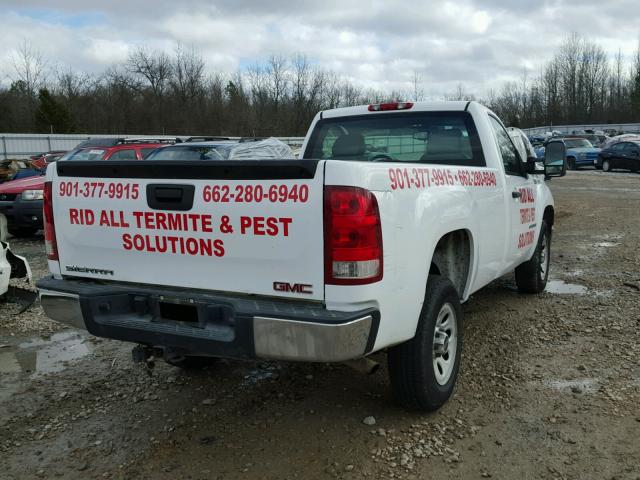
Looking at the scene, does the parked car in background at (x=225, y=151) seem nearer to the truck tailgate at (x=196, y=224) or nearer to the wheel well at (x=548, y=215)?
the wheel well at (x=548, y=215)

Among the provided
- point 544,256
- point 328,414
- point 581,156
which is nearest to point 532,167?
point 544,256

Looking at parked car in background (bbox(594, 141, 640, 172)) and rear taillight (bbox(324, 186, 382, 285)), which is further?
parked car in background (bbox(594, 141, 640, 172))

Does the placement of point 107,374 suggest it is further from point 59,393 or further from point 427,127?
point 427,127

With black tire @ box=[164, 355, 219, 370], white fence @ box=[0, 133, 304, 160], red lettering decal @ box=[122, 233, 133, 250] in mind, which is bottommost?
black tire @ box=[164, 355, 219, 370]

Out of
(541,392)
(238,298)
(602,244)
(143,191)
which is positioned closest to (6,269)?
(143,191)

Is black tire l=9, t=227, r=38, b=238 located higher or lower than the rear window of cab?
lower

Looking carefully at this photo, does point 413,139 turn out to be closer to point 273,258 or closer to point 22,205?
point 273,258

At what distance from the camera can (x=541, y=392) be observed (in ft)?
12.8

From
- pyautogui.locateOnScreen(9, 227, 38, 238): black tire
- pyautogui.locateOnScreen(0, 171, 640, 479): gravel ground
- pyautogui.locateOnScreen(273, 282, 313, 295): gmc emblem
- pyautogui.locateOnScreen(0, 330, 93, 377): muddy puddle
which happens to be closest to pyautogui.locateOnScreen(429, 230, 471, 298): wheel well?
pyautogui.locateOnScreen(0, 171, 640, 479): gravel ground

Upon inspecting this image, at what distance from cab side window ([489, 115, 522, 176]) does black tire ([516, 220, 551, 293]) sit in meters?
1.11

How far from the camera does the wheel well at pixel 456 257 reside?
388 centimetres

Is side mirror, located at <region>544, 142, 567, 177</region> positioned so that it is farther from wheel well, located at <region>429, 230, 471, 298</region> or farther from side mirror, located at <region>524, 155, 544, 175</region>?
wheel well, located at <region>429, 230, 471, 298</region>

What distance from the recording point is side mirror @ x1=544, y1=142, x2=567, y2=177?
220 inches

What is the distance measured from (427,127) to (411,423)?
2.42 meters
